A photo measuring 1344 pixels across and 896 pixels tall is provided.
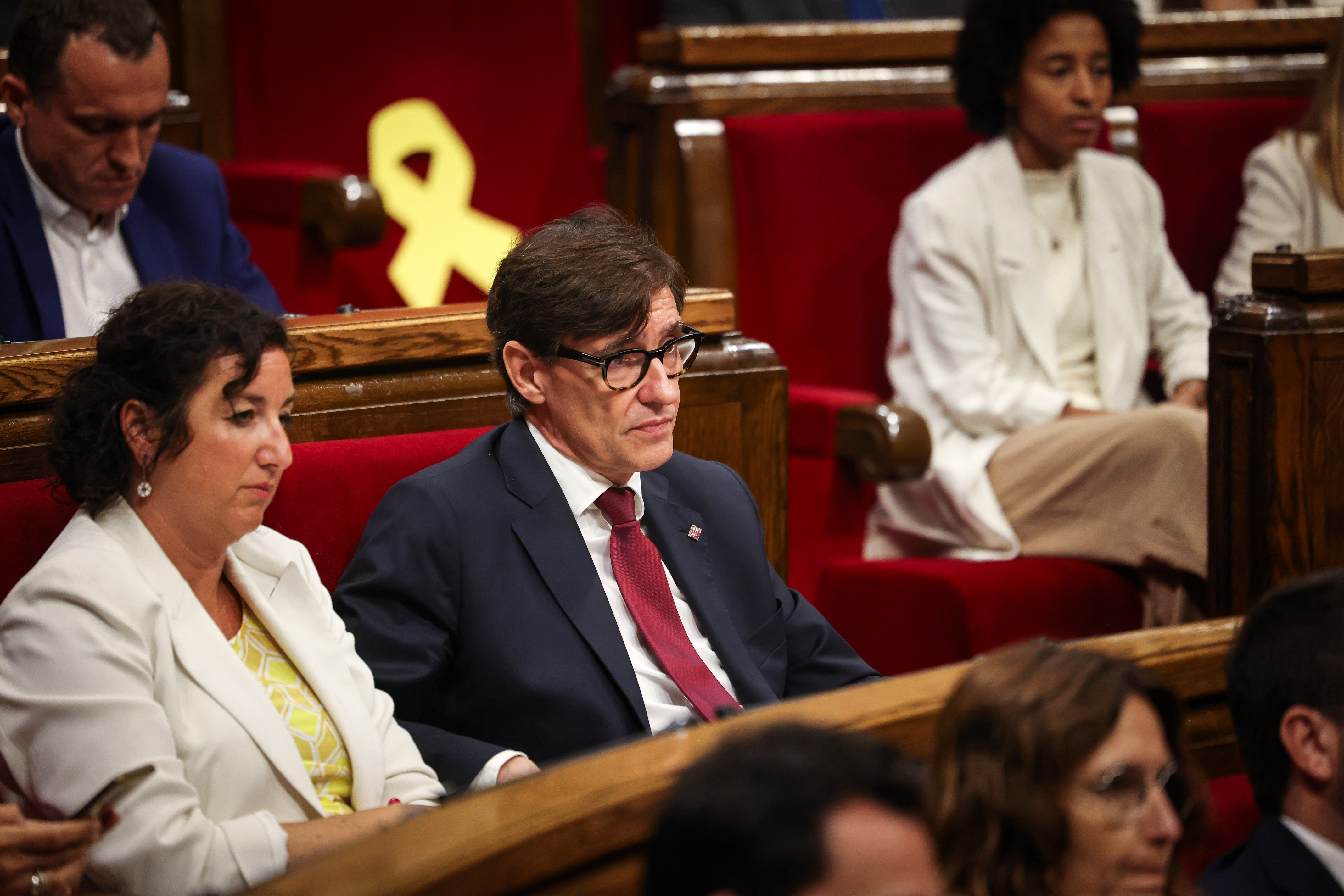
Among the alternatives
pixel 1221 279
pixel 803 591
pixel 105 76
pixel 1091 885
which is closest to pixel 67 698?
pixel 1091 885

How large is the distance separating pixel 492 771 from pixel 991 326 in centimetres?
132

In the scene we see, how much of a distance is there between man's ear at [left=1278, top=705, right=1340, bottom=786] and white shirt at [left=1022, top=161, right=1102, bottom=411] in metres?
1.23

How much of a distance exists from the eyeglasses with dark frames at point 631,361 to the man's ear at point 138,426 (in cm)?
37

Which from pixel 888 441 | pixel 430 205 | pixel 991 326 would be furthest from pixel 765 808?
pixel 430 205

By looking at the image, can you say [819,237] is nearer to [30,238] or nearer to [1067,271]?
[1067,271]

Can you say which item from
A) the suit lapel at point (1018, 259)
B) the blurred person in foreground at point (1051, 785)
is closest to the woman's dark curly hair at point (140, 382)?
the blurred person in foreground at point (1051, 785)

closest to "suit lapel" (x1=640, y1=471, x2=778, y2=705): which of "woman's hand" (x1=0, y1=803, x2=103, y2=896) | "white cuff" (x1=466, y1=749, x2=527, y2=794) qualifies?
"white cuff" (x1=466, y1=749, x2=527, y2=794)

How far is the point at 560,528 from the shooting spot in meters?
1.33

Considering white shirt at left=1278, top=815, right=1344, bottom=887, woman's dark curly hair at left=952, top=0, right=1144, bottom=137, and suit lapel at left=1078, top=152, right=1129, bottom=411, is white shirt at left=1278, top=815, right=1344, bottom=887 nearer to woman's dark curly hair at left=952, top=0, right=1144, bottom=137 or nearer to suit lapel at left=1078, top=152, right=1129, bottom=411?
suit lapel at left=1078, top=152, right=1129, bottom=411

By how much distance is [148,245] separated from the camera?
6.44 feet

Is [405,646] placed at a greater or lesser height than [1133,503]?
Result: greater

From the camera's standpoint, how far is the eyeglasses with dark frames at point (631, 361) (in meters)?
1.33

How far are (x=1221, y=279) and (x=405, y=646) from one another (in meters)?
1.77

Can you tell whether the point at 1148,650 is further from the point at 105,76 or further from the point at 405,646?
the point at 105,76
